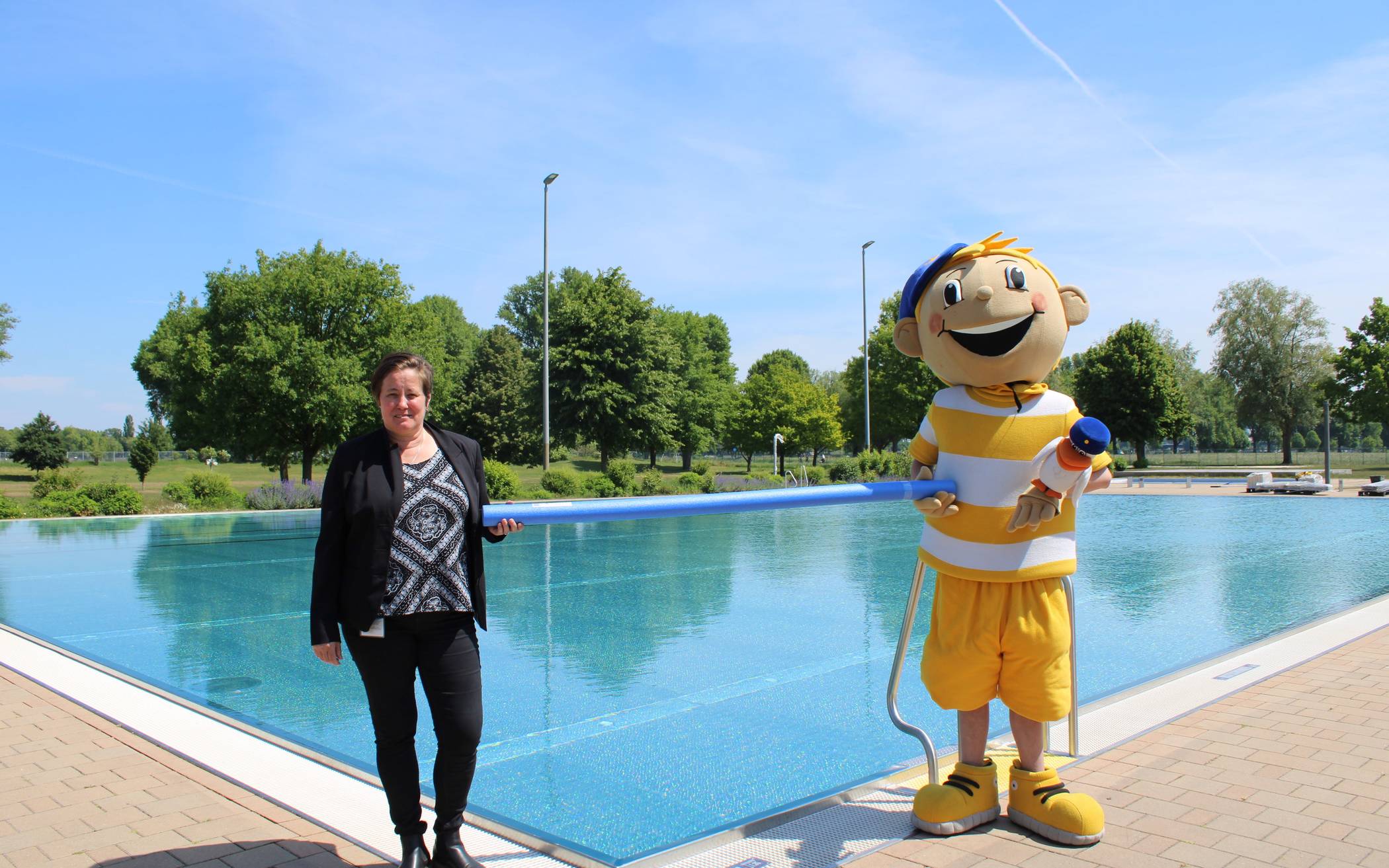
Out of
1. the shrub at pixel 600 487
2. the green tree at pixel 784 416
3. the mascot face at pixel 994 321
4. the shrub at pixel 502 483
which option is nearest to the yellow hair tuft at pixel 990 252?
the mascot face at pixel 994 321

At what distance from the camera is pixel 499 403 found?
54.9m

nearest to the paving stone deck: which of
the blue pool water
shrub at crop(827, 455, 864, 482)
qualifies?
the blue pool water

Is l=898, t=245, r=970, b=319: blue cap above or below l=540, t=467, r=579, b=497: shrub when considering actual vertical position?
above

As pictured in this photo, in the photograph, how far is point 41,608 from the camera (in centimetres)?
985

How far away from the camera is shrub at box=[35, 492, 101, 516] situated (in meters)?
23.0

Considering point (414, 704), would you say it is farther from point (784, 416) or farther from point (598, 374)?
point (784, 416)

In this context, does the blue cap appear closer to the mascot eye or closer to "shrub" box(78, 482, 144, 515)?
the mascot eye

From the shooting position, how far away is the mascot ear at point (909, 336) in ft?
12.8

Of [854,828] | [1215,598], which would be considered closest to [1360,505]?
[1215,598]

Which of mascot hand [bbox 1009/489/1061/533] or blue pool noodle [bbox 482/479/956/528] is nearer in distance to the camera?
blue pool noodle [bbox 482/479/956/528]

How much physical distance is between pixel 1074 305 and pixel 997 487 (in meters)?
0.91

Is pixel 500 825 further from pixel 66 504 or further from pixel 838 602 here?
pixel 66 504

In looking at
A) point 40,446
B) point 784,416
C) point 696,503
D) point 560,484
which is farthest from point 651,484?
point 40,446

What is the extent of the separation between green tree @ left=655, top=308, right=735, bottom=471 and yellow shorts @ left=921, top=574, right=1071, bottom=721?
4292cm
